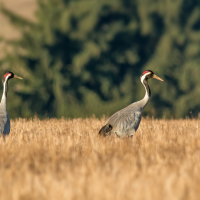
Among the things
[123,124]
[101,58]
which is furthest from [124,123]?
[101,58]

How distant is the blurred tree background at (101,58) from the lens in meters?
21.1

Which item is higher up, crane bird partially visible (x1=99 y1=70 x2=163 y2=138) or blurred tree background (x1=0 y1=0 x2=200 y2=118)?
blurred tree background (x1=0 y1=0 x2=200 y2=118)

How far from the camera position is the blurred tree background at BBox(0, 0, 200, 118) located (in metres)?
21.1

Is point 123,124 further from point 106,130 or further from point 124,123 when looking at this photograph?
point 106,130

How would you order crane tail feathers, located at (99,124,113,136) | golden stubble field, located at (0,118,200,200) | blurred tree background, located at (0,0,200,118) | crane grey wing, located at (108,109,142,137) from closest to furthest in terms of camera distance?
golden stubble field, located at (0,118,200,200)
crane tail feathers, located at (99,124,113,136)
crane grey wing, located at (108,109,142,137)
blurred tree background, located at (0,0,200,118)

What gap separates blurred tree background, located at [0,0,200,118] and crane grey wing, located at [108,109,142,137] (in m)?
12.4

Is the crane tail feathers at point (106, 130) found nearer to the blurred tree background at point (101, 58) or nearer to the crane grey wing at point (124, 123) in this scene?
the crane grey wing at point (124, 123)

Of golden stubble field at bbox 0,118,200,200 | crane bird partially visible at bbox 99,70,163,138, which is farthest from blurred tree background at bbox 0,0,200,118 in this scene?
golden stubble field at bbox 0,118,200,200

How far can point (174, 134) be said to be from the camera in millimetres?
7949

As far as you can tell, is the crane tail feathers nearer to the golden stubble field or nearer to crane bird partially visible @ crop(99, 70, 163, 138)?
crane bird partially visible @ crop(99, 70, 163, 138)

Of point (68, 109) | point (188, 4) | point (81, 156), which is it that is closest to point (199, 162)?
point (81, 156)

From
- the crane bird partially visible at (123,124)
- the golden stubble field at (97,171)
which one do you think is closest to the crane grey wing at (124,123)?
the crane bird partially visible at (123,124)

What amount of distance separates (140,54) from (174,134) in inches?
621

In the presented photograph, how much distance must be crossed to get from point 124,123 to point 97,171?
131 inches
